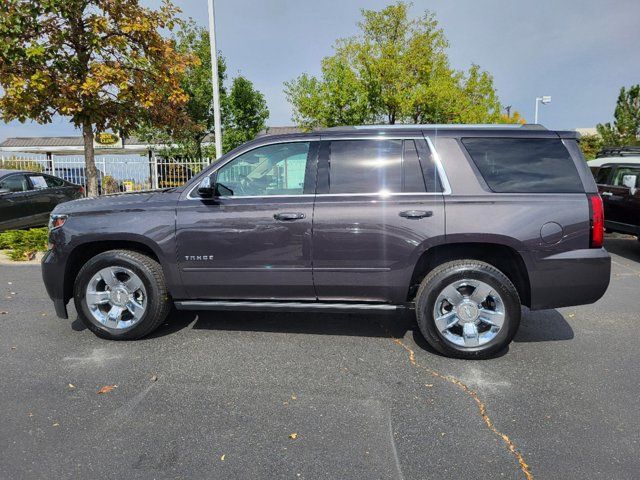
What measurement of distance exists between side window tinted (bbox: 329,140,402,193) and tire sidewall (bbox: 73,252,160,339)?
180 centimetres

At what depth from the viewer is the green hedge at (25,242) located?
8.23 m

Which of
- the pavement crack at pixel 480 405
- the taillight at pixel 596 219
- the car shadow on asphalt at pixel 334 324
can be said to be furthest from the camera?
the car shadow on asphalt at pixel 334 324

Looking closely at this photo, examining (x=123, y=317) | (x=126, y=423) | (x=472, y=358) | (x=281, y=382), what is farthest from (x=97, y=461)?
(x=472, y=358)

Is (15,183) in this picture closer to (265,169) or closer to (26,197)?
(26,197)

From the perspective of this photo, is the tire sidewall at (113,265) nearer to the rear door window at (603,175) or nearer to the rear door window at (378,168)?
the rear door window at (378,168)

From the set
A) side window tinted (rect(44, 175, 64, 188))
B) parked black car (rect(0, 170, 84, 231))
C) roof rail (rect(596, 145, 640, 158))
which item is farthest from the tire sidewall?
roof rail (rect(596, 145, 640, 158))

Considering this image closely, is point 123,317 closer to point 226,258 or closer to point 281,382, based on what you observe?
point 226,258

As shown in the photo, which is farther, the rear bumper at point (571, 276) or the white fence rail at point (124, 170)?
the white fence rail at point (124, 170)

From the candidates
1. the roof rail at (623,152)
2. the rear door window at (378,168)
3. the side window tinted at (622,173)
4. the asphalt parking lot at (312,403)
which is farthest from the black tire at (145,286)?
the roof rail at (623,152)

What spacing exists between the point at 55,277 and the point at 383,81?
15768mm

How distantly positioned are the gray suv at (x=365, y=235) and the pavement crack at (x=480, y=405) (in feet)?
0.85

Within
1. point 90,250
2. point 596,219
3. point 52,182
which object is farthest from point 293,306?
point 52,182

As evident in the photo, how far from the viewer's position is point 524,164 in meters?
3.81

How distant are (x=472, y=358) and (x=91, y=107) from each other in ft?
27.3
